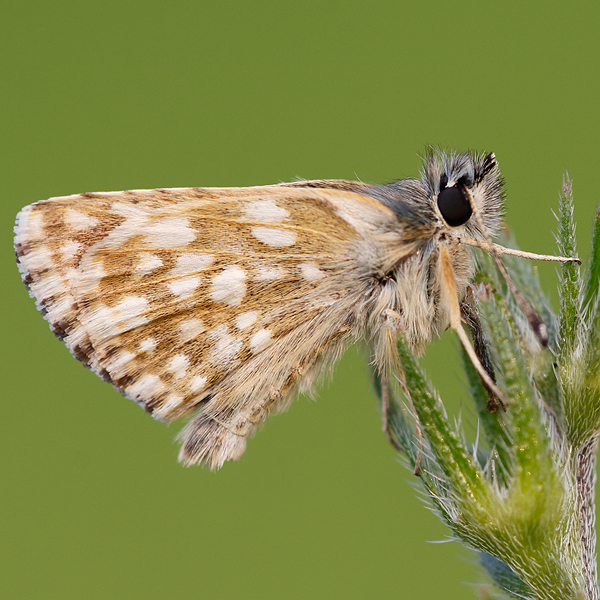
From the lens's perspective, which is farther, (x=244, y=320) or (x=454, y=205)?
Answer: (x=244, y=320)

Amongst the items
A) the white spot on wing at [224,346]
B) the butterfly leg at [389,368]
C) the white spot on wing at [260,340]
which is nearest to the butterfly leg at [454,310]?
the butterfly leg at [389,368]

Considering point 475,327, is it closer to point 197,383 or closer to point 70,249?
point 197,383

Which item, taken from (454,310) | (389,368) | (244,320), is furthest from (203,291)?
(454,310)

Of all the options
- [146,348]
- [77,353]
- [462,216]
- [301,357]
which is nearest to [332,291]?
[301,357]

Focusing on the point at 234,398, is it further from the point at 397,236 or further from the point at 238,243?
the point at 397,236

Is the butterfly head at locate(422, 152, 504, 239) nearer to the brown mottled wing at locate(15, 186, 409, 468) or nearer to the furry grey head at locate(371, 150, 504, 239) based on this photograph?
the furry grey head at locate(371, 150, 504, 239)

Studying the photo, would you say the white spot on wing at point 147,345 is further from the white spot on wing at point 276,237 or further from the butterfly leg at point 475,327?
the butterfly leg at point 475,327
